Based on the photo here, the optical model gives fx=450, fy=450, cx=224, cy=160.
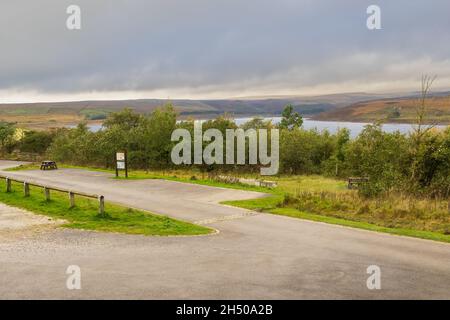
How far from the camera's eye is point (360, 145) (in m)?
41.7

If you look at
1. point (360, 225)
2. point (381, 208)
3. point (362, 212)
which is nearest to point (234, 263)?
point (360, 225)

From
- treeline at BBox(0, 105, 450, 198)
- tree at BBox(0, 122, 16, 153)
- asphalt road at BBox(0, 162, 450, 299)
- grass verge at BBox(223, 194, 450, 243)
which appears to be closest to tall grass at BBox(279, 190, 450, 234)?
grass verge at BBox(223, 194, 450, 243)

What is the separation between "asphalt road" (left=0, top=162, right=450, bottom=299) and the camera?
9.02 meters

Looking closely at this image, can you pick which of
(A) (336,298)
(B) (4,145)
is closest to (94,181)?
(A) (336,298)

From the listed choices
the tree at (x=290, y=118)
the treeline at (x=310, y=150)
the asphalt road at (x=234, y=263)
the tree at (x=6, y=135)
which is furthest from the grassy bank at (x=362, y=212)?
the tree at (x=290, y=118)

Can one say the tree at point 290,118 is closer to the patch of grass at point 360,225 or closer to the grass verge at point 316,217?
the grass verge at point 316,217

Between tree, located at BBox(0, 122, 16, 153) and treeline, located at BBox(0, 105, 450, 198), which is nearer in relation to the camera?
treeline, located at BBox(0, 105, 450, 198)

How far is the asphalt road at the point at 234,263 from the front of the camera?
29.6 feet

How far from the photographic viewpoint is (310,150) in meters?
55.8

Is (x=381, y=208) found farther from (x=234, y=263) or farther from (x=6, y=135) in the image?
(x=6, y=135)

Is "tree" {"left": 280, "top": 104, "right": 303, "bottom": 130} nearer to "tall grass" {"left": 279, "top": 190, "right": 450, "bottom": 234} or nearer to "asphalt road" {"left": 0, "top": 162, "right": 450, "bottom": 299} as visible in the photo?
"tall grass" {"left": 279, "top": 190, "right": 450, "bottom": 234}

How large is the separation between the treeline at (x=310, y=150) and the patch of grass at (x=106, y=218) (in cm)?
980

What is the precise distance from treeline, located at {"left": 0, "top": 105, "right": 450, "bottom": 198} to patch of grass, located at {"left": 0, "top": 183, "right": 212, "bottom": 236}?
9797 millimetres
